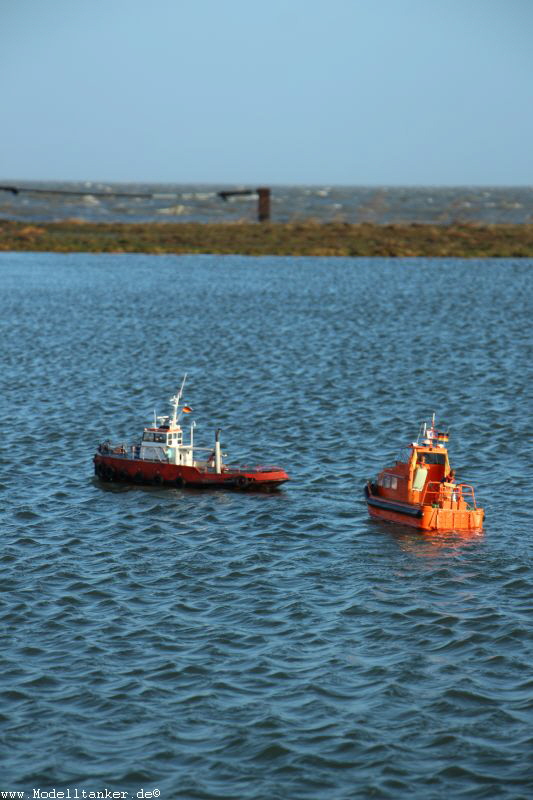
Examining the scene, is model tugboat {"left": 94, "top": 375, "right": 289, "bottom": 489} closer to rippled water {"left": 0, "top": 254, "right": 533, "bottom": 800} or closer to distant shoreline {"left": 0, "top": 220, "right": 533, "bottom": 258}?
rippled water {"left": 0, "top": 254, "right": 533, "bottom": 800}

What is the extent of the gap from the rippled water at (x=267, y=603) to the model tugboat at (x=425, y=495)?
2.41ft

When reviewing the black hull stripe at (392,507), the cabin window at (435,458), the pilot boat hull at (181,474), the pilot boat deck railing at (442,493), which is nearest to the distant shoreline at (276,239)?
the pilot boat hull at (181,474)

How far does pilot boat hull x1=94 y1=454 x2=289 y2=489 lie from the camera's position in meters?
45.4

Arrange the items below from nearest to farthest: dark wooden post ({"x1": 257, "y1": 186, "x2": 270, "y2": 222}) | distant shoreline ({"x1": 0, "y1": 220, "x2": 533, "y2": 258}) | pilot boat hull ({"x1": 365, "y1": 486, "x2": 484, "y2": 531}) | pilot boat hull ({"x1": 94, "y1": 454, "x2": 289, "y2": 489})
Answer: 1. pilot boat hull ({"x1": 365, "y1": 486, "x2": 484, "y2": 531})
2. pilot boat hull ({"x1": 94, "y1": 454, "x2": 289, "y2": 489})
3. distant shoreline ({"x1": 0, "y1": 220, "x2": 533, "y2": 258})
4. dark wooden post ({"x1": 257, "y1": 186, "x2": 270, "y2": 222})

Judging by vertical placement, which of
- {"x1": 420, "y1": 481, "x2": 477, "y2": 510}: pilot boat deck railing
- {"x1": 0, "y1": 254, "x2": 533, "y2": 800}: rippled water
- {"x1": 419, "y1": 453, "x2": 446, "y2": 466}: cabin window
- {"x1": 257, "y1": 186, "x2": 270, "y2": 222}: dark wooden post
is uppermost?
{"x1": 257, "y1": 186, "x2": 270, "y2": 222}: dark wooden post

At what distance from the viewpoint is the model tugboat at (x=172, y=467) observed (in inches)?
1791

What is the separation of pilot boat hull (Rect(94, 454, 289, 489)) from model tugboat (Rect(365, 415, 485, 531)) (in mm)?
4166

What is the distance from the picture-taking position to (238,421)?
58.6 metres

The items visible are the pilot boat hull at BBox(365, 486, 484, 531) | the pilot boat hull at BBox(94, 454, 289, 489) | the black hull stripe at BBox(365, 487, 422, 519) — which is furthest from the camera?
the pilot boat hull at BBox(94, 454, 289, 489)

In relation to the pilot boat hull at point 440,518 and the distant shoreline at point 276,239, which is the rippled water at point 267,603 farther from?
the distant shoreline at point 276,239

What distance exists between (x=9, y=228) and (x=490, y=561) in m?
148

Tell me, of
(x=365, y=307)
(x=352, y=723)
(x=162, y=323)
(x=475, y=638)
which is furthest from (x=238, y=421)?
(x=365, y=307)

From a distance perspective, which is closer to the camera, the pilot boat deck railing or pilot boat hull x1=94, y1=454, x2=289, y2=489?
the pilot boat deck railing

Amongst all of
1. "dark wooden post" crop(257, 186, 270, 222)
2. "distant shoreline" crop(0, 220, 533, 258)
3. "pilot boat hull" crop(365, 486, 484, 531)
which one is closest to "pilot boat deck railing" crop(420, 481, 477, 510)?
"pilot boat hull" crop(365, 486, 484, 531)
